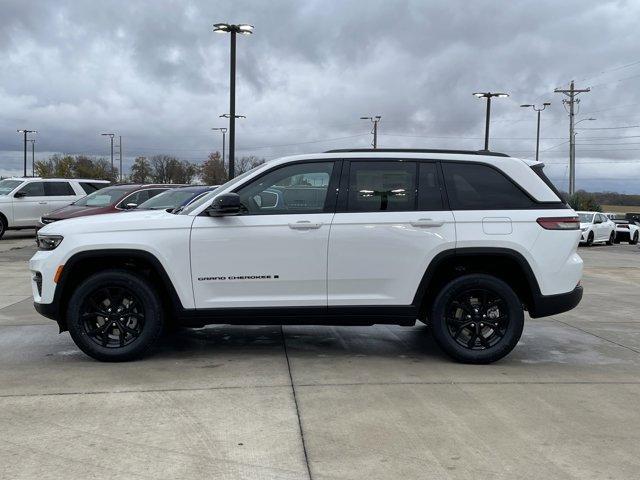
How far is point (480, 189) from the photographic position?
5641 millimetres

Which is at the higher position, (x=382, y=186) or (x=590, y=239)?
(x=382, y=186)

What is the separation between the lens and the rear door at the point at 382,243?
5.45 m

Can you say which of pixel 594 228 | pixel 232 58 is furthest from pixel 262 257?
pixel 594 228

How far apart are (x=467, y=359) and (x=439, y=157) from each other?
1.86 metres

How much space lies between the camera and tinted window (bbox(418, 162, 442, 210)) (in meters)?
5.57

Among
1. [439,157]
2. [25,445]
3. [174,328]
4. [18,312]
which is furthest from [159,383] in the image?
[18,312]

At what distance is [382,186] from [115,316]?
266 cm

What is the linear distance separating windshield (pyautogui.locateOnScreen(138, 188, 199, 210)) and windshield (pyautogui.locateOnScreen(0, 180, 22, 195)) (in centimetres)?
796

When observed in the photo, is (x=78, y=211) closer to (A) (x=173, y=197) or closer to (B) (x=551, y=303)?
(A) (x=173, y=197)

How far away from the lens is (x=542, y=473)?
11.5ft

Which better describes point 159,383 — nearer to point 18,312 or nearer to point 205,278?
point 205,278

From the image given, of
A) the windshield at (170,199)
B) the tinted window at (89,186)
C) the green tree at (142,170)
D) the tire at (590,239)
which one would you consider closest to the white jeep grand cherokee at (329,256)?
the windshield at (170,199)

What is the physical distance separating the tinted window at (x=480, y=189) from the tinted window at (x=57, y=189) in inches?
669

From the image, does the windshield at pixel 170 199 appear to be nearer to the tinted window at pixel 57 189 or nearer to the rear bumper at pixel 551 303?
the tinted window at pixel 57 189
